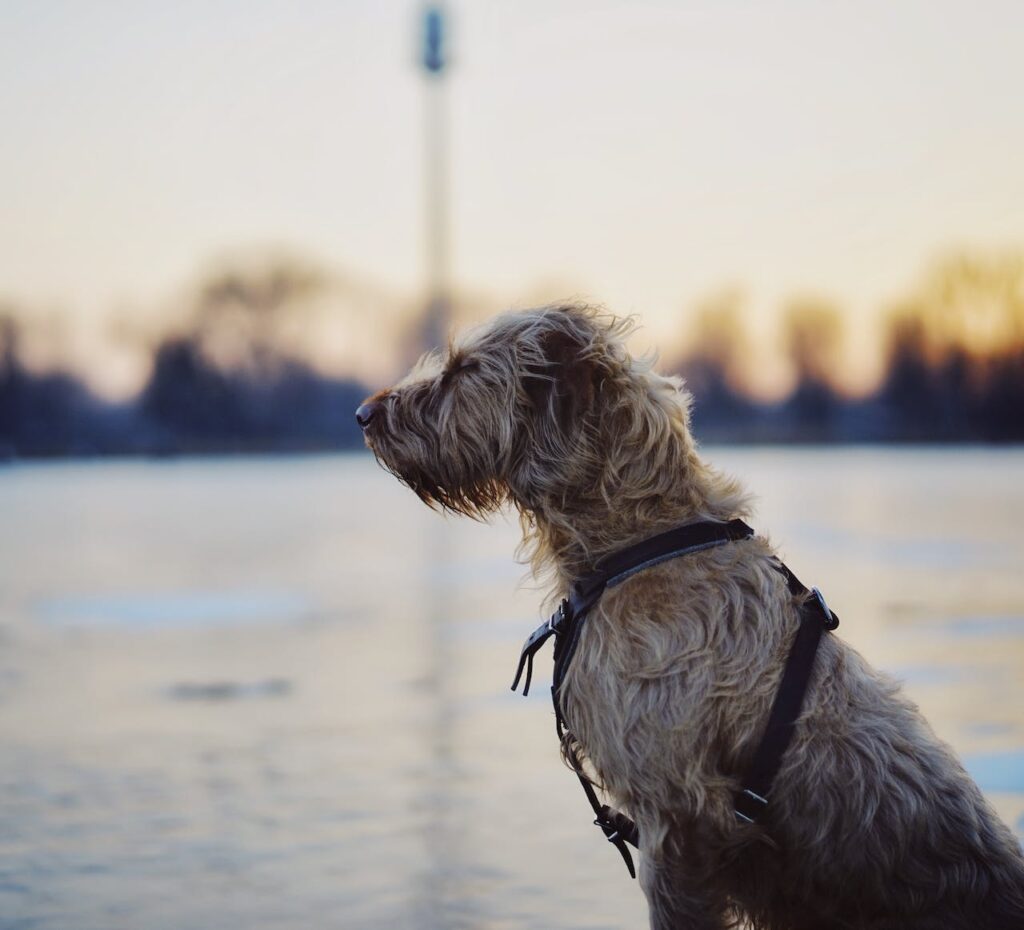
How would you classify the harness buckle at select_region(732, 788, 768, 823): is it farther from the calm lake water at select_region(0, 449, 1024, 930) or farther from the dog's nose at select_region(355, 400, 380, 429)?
the dog's nose at select_region(355, 400, 380, 429)

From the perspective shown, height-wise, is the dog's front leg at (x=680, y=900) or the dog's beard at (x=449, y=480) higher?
the dog's beard at (x=449, y=480)

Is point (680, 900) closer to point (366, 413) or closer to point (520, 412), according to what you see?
point (520, 412)

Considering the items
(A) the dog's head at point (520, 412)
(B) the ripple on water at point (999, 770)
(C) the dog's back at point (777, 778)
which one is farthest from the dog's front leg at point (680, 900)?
(B) the ripple on water at point (999, 770)

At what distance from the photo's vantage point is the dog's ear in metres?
3.61

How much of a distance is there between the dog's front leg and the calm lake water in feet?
3.27

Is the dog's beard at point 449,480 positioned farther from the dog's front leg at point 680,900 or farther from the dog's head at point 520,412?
the dog's front leg at point 680,900

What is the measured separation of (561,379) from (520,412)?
15 cm

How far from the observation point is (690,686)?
326 cm

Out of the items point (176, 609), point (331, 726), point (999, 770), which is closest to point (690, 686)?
point (999, 770)

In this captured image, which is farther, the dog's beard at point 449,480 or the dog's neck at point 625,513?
the dog's beard at point 449,480

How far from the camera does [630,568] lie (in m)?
3.45

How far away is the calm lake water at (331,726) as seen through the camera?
4820 mm

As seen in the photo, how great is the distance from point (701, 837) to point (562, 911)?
5.03 feet

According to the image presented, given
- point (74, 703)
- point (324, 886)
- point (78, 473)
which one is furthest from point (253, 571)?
point (78, 473)
